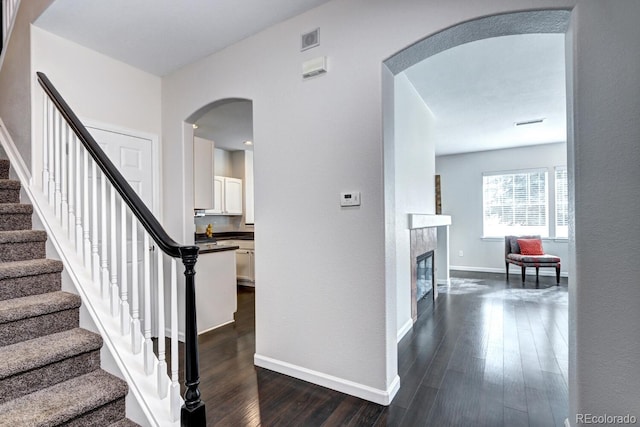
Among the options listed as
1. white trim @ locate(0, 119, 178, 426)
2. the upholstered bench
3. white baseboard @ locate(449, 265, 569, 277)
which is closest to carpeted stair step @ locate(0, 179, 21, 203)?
white trim @ locate(0, 119, 178, 426)

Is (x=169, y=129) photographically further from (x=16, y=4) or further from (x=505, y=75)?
→ (x=505, y=75)

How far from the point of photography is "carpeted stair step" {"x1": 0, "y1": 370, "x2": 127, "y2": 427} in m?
1.30

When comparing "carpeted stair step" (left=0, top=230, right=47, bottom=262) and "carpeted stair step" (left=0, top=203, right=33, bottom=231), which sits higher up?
"carpeted stair step" (left=0, top=203, right=33, bottom=231)

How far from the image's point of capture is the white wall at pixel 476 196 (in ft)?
20.9

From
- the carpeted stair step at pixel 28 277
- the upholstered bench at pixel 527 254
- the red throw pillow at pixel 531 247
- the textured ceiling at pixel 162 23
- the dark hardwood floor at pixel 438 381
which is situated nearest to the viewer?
the carpeted stair step at pixel 28 277

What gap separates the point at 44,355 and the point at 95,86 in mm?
2385

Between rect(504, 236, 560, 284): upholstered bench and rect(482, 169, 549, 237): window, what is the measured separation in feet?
1.64

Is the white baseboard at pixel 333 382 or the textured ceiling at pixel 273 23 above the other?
the textured ceiling at pixel 273 23

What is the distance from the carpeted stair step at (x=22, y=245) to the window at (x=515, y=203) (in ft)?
24.3

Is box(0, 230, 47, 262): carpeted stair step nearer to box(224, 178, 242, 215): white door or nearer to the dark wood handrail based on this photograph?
the dark wood handrail

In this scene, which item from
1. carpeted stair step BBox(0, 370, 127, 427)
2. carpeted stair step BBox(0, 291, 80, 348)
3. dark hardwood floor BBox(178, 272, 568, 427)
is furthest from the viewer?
dark hardwood floor BBox(178, 272, 568, 427)

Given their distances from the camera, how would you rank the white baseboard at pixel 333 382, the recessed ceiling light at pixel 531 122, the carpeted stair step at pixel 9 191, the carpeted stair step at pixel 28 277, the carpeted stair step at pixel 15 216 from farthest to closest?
the recessed ceiling light at pixel 531 122 → the carpeted stair step at pixel 9 191 → the carpeted stair step at pixel 15 216 → the white baseboard at pixel 333 382 → the carpeted stair step at pixel 28 277

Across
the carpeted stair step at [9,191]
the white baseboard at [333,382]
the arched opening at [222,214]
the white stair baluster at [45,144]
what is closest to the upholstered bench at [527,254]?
the white baseboard at [333,382]

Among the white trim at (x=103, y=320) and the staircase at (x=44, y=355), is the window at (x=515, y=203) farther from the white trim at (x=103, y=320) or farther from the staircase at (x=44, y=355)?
the staircase at (x=44, y=355)
